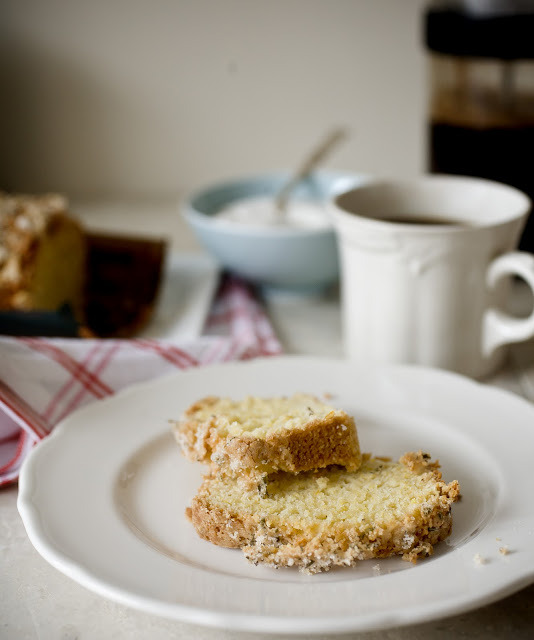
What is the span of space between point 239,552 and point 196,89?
4.78 ft

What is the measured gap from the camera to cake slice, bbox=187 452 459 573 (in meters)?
0.74

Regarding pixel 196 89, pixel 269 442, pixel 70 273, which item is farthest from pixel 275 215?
pixel 269 442

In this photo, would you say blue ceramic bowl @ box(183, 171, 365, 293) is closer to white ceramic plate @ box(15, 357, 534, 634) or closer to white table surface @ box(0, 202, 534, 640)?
white ceramic plate @ box(15, 357, 534, 634)

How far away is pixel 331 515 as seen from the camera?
774mm

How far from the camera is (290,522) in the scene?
76cm

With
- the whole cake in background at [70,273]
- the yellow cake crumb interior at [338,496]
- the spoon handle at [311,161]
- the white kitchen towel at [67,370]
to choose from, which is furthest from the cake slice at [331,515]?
the spoon handle at [311,161]

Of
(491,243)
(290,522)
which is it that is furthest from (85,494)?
(491,243)

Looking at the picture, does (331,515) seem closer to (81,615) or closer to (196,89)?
(81,615)

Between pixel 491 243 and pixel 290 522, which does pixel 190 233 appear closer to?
pixel 491 243

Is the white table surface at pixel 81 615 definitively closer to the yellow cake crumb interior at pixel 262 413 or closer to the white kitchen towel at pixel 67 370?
the white kitchen towel at pixel 67 370

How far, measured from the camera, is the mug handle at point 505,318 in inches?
43.6

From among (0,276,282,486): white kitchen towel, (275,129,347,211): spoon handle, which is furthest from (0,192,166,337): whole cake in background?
(275,129,347,211): spoon handle

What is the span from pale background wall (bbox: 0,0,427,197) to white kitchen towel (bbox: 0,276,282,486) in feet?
2.93

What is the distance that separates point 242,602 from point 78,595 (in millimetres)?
181
